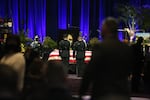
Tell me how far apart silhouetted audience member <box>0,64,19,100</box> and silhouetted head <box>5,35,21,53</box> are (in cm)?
94

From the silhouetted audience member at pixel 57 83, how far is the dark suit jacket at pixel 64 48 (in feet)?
26.2

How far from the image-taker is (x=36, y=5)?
64.1 feet

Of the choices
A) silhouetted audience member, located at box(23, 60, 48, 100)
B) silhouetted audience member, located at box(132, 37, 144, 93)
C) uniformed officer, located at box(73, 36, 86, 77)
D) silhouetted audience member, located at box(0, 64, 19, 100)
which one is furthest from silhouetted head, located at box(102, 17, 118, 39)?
uniformed officer, located at box(73, 36, 86, 77)

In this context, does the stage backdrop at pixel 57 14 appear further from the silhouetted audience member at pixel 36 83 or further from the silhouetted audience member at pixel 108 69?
the silhouetted audience member at pixel 108 69

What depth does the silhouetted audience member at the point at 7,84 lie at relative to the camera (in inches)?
117

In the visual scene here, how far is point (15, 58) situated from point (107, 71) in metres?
1.12

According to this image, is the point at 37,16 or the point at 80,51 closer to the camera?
the point at 80,51

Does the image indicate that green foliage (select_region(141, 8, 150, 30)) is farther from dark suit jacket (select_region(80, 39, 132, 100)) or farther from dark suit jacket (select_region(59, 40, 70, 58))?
dark suit jacket (select_region(80, 39, 132, 100))

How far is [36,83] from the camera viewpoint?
404 centimetres

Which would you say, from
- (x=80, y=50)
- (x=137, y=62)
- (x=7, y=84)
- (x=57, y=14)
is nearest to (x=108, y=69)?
(x=7, y=84)

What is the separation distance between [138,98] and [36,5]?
12.7 meters

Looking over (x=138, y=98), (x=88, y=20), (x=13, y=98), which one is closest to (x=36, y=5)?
(x=88, y=20)

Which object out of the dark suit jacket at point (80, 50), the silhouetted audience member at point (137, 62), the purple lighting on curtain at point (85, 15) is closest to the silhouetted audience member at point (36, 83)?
the silhouetted audience member at point (137, 62)

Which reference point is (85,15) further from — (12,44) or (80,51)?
(12,44)
